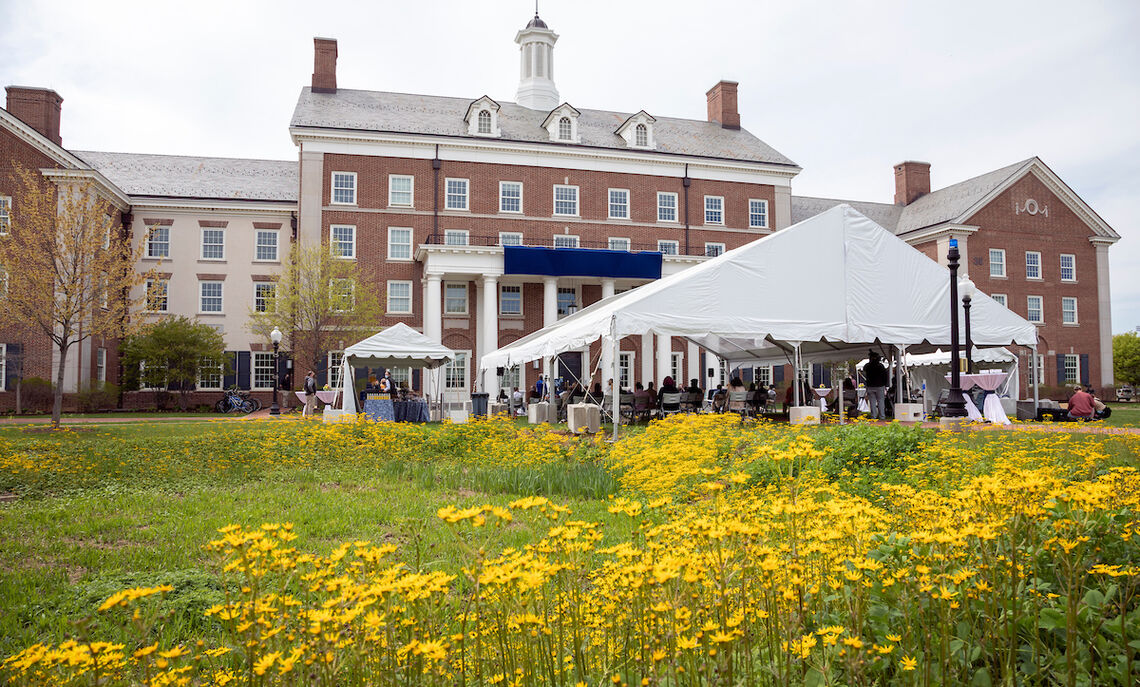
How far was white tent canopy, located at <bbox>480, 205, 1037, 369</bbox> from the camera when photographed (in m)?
15.2

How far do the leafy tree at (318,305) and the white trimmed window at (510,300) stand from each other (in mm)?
6241

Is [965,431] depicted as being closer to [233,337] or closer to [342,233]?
[342,233]

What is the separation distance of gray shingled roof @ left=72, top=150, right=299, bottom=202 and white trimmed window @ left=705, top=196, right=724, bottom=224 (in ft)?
74.7

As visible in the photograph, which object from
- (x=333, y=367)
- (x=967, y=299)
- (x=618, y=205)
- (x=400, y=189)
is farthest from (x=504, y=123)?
(x=967, y=299)

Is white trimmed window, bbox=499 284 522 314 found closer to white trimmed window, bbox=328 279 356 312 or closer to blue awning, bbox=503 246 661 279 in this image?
blue awning, bbox=503 246 661 279

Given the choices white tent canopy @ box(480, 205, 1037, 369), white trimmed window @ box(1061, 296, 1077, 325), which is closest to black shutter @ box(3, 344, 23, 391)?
white tent canopy @ box(480, 205, 1037, 369)

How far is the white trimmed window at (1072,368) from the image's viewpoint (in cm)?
4097

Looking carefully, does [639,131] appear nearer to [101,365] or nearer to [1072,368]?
[1072,368]

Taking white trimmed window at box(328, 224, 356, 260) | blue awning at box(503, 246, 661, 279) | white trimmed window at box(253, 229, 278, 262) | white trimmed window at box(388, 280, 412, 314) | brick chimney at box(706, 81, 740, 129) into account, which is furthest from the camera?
brick chimney at box(706, 81, 740, 129)

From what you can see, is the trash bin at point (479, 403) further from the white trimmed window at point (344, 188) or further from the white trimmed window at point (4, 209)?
the white trimmed window at point (4, 209)

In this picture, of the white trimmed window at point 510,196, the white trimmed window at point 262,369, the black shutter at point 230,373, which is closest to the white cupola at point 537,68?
the white trimmed window at point 510,196

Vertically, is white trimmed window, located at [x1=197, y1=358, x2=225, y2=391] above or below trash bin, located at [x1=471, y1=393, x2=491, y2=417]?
above

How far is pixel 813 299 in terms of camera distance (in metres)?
16.3

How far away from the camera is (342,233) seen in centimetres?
3506
